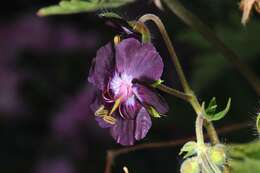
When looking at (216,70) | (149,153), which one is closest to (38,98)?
(149,153)

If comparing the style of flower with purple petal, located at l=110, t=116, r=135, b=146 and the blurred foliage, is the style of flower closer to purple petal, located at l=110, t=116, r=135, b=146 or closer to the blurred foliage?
purple petal, located at l=110, t=116, r=135, b=146

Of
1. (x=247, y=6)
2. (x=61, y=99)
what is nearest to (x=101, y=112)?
(x=247, y=6)

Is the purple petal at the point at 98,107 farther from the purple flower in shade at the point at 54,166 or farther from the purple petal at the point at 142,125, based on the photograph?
the purple flower in shade at the point at 54,166

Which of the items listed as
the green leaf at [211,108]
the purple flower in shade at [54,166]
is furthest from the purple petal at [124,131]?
the purple flower in shade at [54,166]

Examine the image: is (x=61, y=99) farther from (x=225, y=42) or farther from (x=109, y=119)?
(x=109, y=119)

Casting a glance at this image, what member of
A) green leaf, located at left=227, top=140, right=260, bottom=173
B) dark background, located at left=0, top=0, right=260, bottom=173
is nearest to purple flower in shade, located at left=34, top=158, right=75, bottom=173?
dark background, located at left=0, top=0, right=260, bottom=173

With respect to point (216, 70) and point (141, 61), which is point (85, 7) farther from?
point (216, 70)
